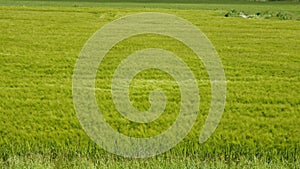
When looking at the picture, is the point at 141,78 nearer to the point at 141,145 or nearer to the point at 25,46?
the point at 141,145

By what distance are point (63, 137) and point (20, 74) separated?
6121mm

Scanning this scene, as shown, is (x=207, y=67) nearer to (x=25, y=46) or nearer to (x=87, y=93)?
(x=87, y=93)

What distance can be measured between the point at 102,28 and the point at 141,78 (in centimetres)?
1473

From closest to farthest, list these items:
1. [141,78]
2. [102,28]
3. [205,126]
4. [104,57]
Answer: [205,126] < [141,78] < [104,57] < [102,28]

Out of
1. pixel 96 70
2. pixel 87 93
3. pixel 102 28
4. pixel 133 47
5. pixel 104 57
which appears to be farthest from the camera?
pixel 102 28

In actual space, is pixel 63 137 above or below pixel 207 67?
below

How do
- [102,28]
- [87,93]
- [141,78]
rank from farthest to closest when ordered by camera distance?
[102,28] → [141,78] → [87,93]

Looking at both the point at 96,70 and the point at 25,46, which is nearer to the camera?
the point at 96,70

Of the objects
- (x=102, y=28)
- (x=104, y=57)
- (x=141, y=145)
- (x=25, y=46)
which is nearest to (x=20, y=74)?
(x=104, y=57)

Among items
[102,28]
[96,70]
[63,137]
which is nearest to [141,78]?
[96,70]

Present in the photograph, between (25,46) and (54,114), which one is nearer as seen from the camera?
(54,114)

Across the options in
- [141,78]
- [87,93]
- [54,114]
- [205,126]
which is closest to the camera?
[205,126]

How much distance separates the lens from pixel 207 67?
1620cm

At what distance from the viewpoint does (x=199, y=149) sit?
9.55 metres
